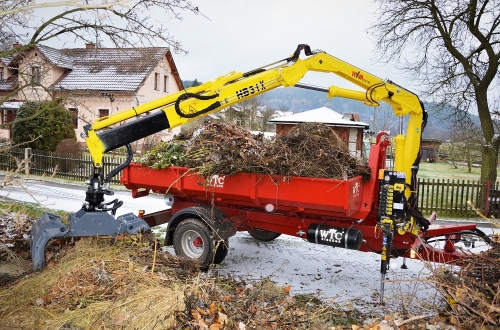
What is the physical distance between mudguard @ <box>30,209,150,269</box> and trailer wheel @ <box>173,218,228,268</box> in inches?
28.6

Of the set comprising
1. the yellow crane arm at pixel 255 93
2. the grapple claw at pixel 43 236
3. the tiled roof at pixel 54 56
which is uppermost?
the tiled roof at pixel 54 56

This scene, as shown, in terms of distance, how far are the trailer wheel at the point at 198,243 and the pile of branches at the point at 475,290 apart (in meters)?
3.36

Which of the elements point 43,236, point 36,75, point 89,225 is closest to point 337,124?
point 36,75

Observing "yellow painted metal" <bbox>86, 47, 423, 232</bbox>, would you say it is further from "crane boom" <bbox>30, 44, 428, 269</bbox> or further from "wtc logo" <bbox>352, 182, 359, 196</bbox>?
"wtc logo" <bbox>352, 182, 359, 196</bbox>

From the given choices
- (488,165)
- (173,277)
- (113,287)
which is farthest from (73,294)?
(488,165)

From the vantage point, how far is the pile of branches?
3346 mm

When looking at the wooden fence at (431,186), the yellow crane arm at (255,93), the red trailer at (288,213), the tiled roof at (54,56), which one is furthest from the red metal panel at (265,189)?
the wooden fence at (431,186)

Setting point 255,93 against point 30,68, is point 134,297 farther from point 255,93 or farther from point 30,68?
point 30,68

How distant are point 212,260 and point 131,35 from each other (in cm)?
404

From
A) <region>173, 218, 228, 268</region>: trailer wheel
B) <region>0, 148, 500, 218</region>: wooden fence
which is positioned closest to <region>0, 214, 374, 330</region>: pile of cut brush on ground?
<region>173, 218, 228, 268</region>: trailer wheel

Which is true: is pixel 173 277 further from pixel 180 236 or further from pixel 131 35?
pixel 131 35

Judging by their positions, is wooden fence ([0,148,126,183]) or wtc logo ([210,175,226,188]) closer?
wtc logo ([210,175,226,188])

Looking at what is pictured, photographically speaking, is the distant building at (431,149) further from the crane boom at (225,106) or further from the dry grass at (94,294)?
the dry grass at (94,294)

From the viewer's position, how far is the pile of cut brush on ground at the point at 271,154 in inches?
235
